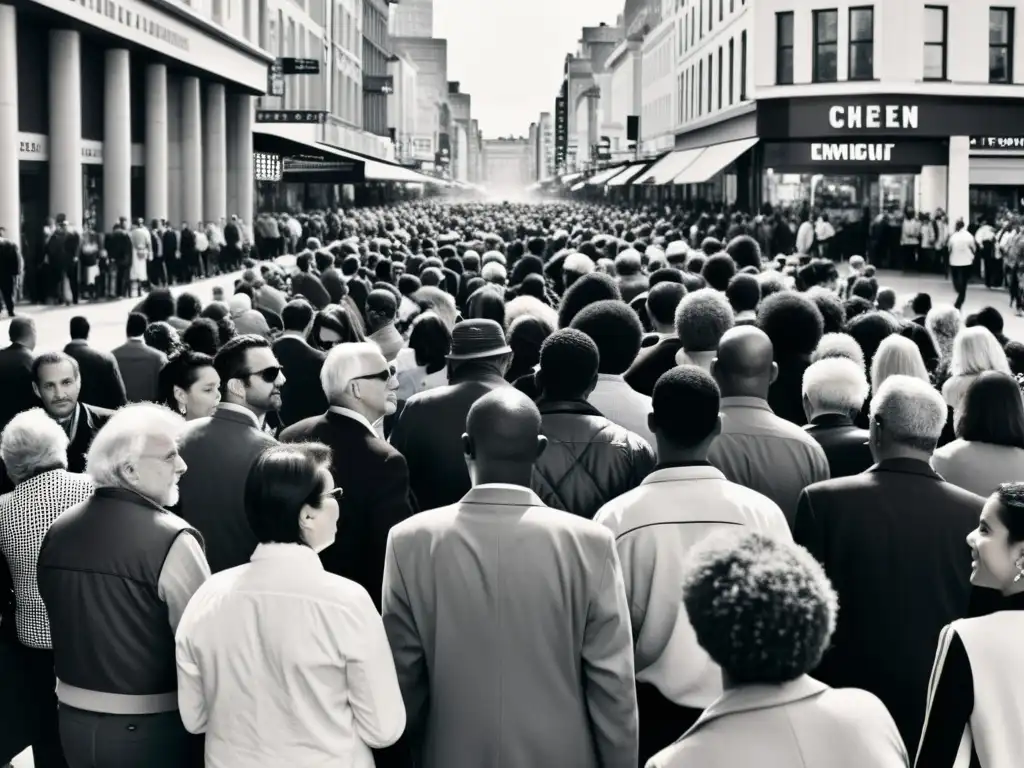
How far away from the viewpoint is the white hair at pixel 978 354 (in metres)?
8.62

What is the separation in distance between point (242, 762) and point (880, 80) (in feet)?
141

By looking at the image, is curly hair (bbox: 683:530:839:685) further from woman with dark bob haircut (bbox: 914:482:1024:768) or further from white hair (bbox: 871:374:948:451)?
white hair (bbox: 871:374:948:451)

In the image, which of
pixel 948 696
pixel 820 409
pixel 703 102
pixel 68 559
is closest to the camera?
pixel 948 696

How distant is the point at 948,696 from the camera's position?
163 inches

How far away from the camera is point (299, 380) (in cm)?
1073

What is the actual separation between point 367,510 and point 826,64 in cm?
4188

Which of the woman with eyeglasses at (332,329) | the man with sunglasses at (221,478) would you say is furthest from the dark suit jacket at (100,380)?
the man with sunglasses at (221,478)

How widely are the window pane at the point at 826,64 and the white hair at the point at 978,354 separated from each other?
1507 inches

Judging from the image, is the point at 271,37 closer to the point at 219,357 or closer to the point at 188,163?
the point at 188,163

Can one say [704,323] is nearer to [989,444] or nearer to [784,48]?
[989,444]

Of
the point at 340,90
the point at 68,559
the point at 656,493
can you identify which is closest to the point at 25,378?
the point at 68,559

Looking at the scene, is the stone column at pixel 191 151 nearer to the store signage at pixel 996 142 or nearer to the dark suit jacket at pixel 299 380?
the store signage at pixel 996 142

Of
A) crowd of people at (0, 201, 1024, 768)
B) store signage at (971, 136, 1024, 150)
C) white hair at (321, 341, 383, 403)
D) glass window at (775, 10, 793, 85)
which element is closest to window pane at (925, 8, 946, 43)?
store signage at (971, 136, 1024, 150)

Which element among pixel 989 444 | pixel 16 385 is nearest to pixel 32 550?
pixel 989 444
